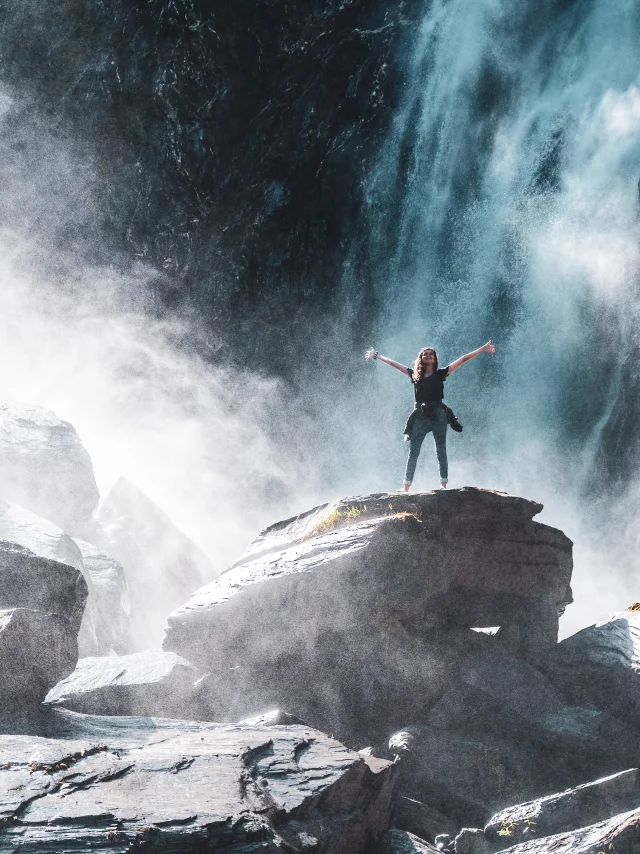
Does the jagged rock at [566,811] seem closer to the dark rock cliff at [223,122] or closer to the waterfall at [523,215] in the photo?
the waterfall at [523,215]

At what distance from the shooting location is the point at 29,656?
6766mm

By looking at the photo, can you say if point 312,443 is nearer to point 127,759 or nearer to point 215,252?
point 215,252

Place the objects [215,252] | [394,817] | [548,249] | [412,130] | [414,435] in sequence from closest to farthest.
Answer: [394,817] < [414,435] < [548,249] < [412,130] < [215,252]

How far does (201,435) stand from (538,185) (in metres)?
15.8

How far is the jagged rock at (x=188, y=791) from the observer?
15.3ft

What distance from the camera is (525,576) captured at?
10.6 metres

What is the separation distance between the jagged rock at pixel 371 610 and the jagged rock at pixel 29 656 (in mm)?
2747

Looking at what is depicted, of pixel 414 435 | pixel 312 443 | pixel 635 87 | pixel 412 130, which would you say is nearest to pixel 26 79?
pixel 412 130

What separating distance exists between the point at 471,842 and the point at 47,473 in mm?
14016

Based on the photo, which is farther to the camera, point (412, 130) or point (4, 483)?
point (412, 130)

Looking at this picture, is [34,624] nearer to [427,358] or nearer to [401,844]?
[401,844]

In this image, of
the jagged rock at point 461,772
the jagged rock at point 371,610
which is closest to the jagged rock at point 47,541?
the jagged rock at point 371,610

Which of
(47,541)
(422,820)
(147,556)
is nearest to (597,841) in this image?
(422,820)

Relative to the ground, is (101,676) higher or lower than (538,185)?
lower
